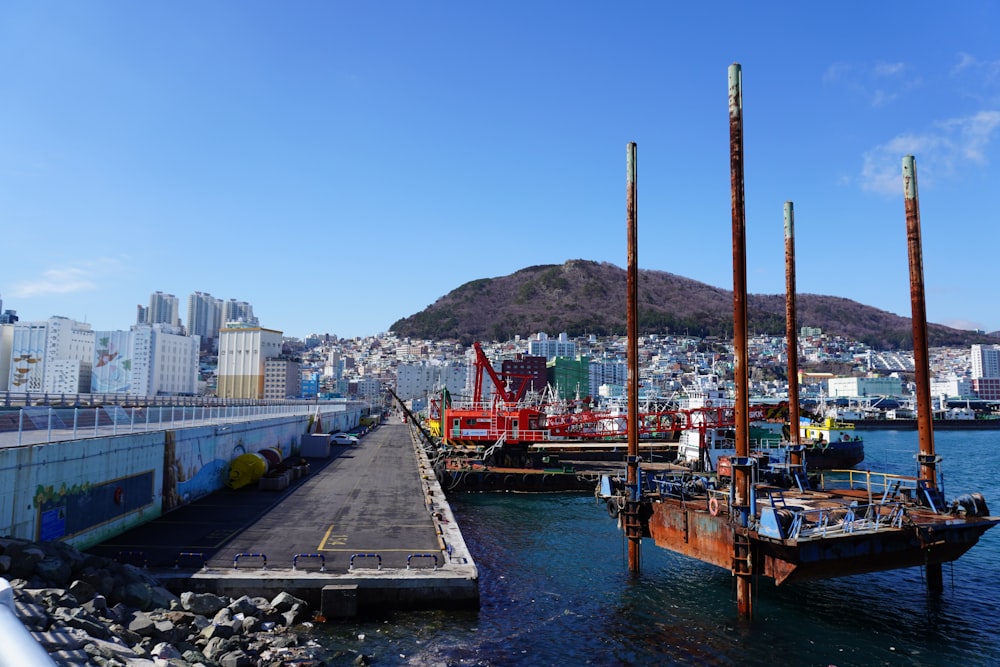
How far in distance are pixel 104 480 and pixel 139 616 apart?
Answer: 898 centimetres

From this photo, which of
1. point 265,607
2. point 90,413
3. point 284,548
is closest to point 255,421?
point 90,413

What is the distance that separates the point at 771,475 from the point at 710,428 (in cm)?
3284

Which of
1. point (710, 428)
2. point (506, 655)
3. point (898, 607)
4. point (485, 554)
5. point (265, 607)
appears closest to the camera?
point (506, 655)

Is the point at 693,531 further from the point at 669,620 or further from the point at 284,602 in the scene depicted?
the point at 284,602

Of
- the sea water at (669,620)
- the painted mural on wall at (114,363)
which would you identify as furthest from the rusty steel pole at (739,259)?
the painted mural on wall at (114,363)

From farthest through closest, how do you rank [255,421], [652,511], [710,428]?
[710,428]
[255,421]
[652,511]

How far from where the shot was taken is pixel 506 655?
15.9 m

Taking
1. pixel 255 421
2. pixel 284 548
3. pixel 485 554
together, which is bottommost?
pixel 485 554

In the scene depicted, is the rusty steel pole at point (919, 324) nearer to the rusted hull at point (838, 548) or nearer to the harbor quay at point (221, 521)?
the rusted hull at point (838, 548)

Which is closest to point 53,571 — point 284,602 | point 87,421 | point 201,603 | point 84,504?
point 201,603

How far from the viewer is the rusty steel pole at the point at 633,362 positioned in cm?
2273

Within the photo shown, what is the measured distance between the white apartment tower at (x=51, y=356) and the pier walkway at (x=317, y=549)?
15864 centimetres

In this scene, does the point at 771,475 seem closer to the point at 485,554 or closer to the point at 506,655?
the point at 485,554

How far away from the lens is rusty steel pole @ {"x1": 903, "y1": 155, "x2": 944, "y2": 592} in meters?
21.4
